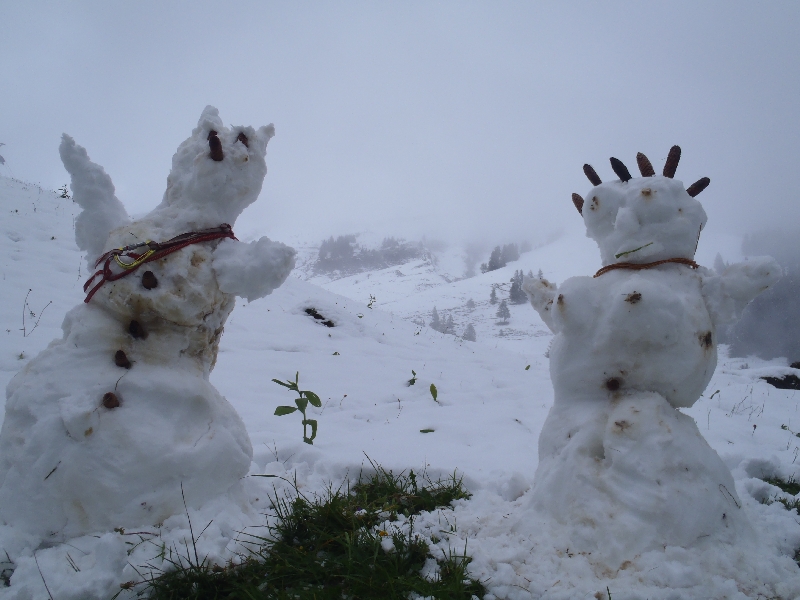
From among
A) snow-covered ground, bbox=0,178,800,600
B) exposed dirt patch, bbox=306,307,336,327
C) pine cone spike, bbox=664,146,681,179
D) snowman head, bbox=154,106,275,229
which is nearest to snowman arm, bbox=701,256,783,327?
pine cone spike, bbox=664,146,681,179

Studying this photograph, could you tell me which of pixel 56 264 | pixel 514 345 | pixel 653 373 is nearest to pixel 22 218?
pixel 56 264

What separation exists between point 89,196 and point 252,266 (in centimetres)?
103

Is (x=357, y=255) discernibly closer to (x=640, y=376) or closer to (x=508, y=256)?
(x=508, y=256)

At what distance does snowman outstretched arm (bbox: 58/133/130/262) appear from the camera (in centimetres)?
218

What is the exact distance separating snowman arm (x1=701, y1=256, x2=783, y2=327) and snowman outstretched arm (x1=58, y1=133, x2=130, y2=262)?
9.44 feet

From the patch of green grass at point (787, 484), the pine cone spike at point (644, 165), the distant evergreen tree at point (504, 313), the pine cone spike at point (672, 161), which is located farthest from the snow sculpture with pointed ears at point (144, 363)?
the distant evergreen tree at point (504, 313)

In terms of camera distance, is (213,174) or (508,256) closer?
(213,174)

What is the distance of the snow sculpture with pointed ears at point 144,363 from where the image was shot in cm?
163

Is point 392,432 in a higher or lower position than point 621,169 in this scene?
lower

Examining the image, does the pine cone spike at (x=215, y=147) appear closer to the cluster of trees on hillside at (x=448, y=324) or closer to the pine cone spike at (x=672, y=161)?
the pine cone spike at (x=672, y=161)

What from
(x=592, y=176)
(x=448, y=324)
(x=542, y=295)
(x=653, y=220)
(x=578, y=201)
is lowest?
(x=448, y=324)

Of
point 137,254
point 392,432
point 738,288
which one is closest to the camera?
point 137,254

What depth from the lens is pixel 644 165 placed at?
7.44 ft

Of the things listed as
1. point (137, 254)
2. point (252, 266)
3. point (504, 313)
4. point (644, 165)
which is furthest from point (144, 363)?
point (504, 313)
